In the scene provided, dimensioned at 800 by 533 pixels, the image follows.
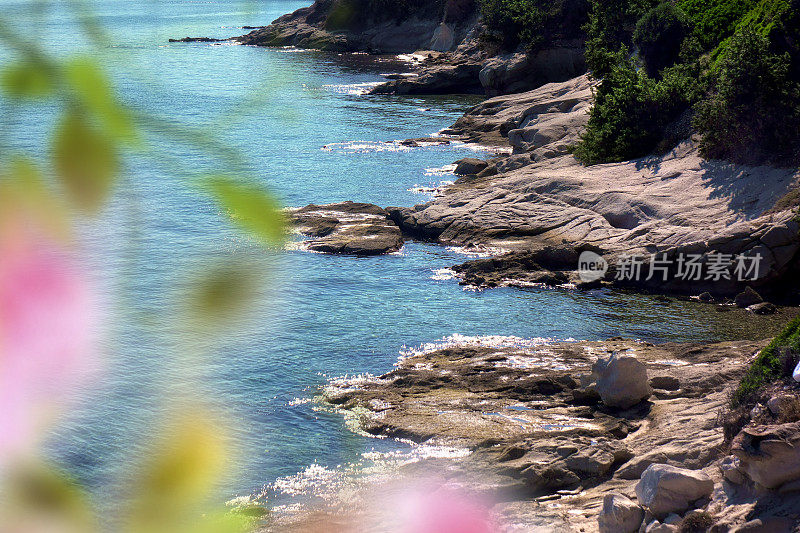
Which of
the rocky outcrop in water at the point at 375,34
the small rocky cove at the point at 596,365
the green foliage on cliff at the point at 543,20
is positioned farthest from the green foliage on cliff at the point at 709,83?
the rocky outcrop in water at the point at 375,34

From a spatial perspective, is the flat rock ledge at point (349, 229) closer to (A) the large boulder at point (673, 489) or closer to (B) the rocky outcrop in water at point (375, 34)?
(A) the large boulder at point (673, 489)

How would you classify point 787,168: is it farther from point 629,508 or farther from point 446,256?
point 629,508

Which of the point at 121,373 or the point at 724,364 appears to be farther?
the point at 121,373

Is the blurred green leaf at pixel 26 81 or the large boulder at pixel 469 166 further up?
the blurred green leaf at pixel 26 81

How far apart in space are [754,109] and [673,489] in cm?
1440

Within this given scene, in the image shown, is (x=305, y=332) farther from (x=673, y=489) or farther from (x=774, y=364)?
(x=774, y=364)

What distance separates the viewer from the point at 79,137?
1.13 meters

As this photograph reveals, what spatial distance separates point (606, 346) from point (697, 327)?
2192mm

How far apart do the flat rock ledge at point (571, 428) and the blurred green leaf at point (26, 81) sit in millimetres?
7487

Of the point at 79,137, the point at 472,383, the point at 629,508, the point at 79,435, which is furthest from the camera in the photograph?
the point at 472,383

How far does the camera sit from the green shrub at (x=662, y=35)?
2816 centimetres

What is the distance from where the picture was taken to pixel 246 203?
4.22 ft

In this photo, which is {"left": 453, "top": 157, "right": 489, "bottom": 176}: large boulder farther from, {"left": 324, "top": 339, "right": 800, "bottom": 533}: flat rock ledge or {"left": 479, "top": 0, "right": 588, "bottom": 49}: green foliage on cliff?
{"left": 479, "top": 0, "right": 588, "bottom": 49}: green foliage on cliff

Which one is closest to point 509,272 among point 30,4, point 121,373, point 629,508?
point 121,373
